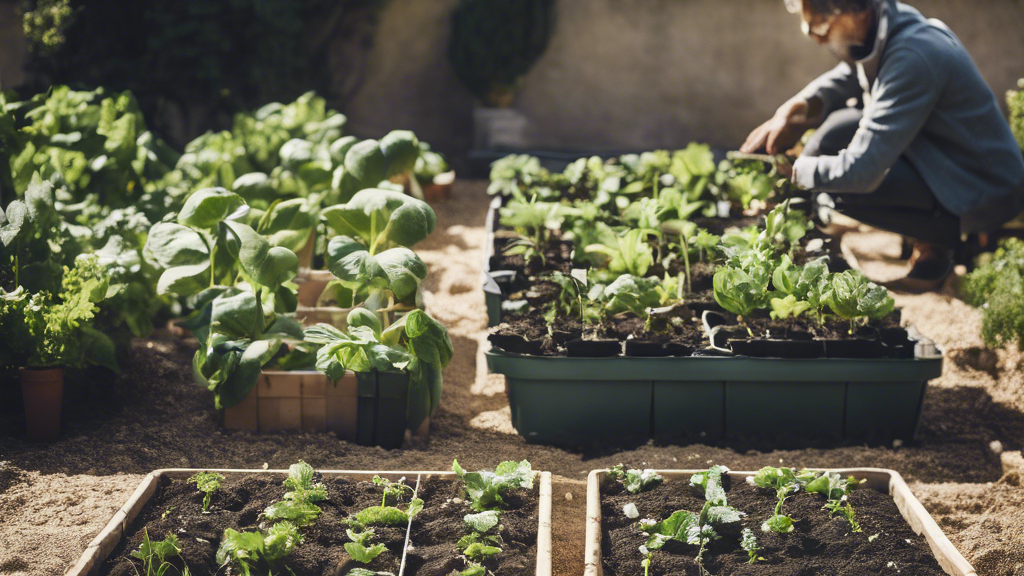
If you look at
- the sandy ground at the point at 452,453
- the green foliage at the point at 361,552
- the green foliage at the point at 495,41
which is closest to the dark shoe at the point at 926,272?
the sandy ground at the point at 452,453

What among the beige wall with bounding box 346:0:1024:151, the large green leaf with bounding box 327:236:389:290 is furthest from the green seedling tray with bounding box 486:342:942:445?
the beige wall with bounding box 346:0:1024:151

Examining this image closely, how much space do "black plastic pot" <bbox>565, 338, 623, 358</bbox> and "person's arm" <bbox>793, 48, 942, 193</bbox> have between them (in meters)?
1.12

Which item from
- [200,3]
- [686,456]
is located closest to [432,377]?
[686,456]

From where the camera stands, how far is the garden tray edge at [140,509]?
5.24 feet

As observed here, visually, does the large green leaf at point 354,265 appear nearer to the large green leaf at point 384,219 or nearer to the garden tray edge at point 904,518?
the large green leaf at point 384,219

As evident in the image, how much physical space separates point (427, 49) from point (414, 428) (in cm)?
420

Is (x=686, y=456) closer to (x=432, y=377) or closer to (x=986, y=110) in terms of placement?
(x=432, y=377)

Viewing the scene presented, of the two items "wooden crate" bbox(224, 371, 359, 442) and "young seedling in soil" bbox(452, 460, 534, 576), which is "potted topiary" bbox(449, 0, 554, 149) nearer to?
"wooden crate" bbox(224, 371, 359, 442)

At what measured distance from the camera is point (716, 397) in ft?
7.90

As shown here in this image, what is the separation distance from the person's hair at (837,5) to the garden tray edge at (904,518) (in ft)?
5.44

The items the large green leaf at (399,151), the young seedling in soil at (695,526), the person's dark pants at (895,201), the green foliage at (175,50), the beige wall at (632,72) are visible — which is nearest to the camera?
the young seedling in soil at (695,526)

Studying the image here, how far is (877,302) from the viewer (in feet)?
7.47

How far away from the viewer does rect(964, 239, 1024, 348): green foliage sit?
9.05ft

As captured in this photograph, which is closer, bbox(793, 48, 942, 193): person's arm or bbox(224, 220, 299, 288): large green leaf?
bbox(224, 220, 299, 288): large green leaf
